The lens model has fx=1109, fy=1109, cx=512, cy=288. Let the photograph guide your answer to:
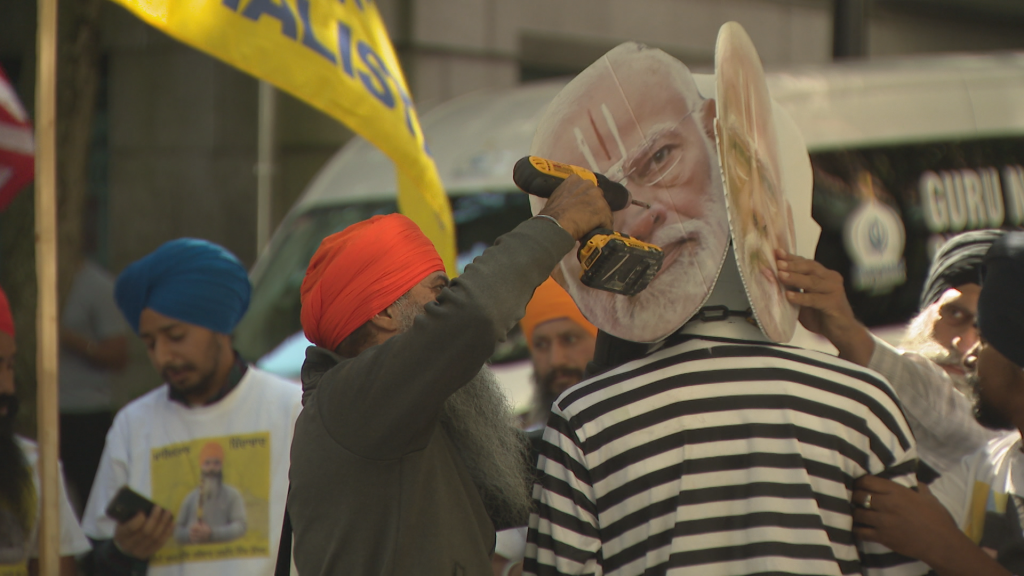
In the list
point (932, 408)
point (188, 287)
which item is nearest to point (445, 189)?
point (188, 287)

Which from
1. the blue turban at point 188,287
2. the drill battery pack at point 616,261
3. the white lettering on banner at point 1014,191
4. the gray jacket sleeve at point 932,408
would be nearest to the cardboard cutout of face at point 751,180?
the drill battery pack at point 616,261

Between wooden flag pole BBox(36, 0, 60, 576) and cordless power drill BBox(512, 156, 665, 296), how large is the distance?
1498 mm

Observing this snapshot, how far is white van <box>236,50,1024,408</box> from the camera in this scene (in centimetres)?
587

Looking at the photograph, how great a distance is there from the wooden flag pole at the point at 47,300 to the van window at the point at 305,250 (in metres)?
2.73

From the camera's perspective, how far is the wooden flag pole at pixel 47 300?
285cm

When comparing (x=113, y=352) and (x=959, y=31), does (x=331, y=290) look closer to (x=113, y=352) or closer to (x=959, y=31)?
(x=113, y=352)

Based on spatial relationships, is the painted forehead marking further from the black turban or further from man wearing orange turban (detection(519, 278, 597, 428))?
man wearing orange turban (detection(519, 278, 597, 428))

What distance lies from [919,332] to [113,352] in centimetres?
388

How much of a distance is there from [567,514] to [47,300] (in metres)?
1.66

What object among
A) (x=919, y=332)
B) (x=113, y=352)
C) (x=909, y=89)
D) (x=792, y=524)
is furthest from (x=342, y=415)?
(x=909, y=89)

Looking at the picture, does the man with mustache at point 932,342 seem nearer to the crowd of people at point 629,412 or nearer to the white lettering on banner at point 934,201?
the crowd of people at point 629,412

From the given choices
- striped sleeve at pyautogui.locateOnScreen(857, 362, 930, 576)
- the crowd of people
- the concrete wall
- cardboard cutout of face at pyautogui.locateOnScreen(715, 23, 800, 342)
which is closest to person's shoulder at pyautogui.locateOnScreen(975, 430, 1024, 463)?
the crowd of people

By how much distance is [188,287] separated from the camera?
12.2 feet

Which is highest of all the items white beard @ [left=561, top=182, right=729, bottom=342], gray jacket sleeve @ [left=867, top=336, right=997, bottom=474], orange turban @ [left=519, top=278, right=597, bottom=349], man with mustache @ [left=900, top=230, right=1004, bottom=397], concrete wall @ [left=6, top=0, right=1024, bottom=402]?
concrete wall @ [left=6, top=0, right=1024, bottom=402]
